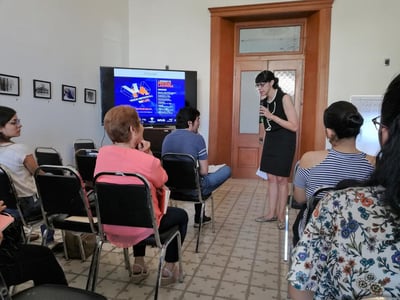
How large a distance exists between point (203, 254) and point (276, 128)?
137 centimetres

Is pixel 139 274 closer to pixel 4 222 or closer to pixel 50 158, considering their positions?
pixel 4 222

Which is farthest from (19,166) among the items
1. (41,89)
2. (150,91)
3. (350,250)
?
(150,91)

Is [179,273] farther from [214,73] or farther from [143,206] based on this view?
[214,73]

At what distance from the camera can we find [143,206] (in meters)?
1.62

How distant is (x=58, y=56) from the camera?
159 inches

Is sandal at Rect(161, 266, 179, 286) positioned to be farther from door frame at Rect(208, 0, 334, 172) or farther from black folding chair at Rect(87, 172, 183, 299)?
door frame at Rect(208, 0, 334, 172)

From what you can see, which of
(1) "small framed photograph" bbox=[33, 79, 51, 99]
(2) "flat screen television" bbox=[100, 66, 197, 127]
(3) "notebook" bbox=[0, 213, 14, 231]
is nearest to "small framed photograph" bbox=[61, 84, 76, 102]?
(1) "small framed photograph" bbox=[33, 79, 51, 99]

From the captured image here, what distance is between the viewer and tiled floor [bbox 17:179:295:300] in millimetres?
1966

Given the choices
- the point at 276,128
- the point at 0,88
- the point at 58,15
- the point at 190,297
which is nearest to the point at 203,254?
the point at 190,297

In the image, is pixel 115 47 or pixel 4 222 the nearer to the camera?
pixel 4 222

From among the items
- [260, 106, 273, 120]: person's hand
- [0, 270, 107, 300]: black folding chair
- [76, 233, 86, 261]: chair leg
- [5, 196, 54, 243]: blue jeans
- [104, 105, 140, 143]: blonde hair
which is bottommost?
[76, 233, 86, 261]: chair leg

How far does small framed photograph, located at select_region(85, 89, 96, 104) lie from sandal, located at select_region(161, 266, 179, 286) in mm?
3348

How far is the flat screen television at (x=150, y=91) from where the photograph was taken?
4797mm

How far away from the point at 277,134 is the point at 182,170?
3.60 feet
